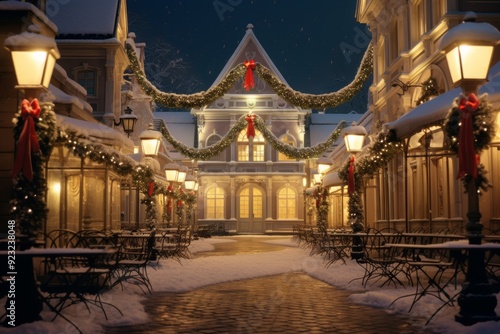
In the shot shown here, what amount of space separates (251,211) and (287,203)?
2.80m

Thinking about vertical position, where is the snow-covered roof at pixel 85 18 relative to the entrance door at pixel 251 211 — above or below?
above

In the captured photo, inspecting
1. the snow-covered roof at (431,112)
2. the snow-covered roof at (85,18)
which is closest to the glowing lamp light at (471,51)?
the snow-covered roof at (431,112)

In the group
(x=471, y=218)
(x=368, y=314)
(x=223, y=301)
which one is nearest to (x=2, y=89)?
(x=223, y=301)

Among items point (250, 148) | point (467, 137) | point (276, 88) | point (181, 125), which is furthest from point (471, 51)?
point (181, 125)

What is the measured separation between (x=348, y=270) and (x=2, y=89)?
7.64 metres

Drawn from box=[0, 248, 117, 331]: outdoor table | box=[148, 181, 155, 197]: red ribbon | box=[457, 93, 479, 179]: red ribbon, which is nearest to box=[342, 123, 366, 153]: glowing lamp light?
box=[148, 181, 155, 197]: red ribbon

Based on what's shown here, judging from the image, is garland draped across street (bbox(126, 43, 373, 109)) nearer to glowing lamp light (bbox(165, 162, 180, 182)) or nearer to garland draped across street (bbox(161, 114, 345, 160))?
glowing lamp light (bbox(165, 162, 180, 182))

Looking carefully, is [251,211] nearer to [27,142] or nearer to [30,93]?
[30,93]

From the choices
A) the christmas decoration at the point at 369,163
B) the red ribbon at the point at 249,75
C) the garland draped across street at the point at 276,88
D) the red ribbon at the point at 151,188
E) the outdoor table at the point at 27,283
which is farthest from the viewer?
the garland draped across street at the point at 276,88

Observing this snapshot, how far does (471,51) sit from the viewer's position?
7.27m

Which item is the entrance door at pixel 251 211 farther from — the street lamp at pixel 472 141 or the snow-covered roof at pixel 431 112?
the street lamp at pixel 472 141

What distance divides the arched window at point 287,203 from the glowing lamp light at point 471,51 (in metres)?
43.1

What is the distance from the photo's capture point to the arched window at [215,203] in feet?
165

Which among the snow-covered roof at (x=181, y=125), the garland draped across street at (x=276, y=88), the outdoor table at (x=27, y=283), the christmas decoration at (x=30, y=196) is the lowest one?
the outdoor table at (x=27, y=283)
